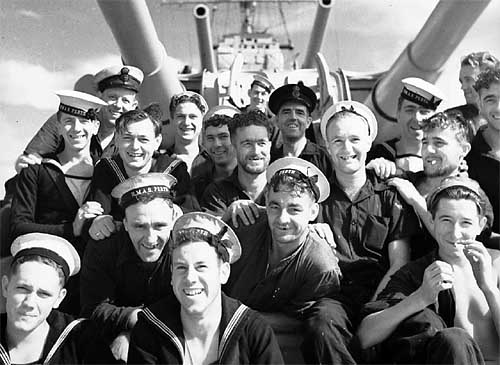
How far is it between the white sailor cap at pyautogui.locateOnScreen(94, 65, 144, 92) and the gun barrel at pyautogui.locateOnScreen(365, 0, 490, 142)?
2.13m

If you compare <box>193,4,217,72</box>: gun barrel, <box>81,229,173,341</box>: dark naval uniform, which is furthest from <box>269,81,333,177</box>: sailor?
<box>193,4,217,72</box>: gun barrel

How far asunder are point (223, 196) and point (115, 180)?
0.57 meters

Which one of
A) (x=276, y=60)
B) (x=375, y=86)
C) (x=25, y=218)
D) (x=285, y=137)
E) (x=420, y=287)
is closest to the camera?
(x=420, y=287)

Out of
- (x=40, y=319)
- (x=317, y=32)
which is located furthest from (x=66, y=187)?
(x=317, y=32)

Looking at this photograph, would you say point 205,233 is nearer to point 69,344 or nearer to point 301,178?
point 301,178

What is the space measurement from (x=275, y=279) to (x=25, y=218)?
1.44 metres

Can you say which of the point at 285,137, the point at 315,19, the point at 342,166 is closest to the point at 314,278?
the point at 342,166

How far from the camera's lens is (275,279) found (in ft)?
9.15

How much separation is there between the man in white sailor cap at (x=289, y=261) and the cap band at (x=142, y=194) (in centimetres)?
42

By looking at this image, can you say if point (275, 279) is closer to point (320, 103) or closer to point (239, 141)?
point (239, 141)

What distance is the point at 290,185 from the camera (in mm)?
2830

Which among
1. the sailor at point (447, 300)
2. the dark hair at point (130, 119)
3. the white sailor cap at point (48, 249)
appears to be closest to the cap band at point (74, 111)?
the dark hair at point (130, 119)

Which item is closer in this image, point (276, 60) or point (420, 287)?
point (420, 287)

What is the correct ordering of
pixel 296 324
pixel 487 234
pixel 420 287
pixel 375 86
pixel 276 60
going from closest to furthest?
pixel 420 287 → pixel 296 324 → pixel 487 234 → pixel 375 86 → pixel 276 60
